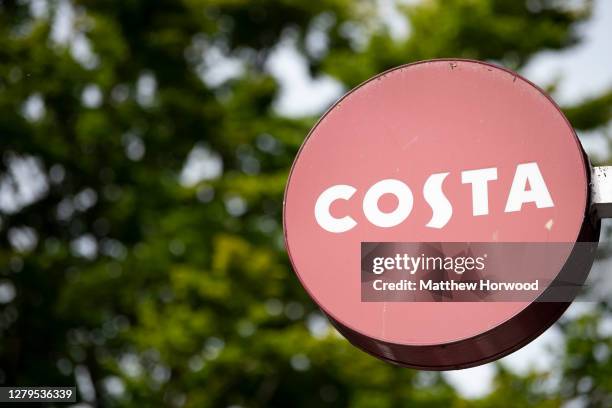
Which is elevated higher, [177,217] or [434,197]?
[177,217]

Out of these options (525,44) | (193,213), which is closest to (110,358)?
(193,213)

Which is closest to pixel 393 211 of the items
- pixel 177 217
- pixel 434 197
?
pixel 434 197

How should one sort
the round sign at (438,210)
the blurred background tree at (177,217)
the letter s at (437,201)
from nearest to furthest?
the round sign at (438,210) < the letter s at (437,201) < the blurred background tree at (177,217)

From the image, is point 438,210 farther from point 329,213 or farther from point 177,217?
point 177,217

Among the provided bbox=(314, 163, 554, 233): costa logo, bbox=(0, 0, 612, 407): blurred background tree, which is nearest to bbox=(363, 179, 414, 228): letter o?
bbox=(314, 163, 554, 233): costa logo

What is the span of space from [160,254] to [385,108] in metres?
10.1

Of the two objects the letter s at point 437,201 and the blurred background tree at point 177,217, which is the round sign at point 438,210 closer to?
the letter s at point 437,201

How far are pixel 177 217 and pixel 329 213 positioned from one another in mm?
10259

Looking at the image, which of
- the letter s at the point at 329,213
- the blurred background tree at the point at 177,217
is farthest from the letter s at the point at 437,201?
the blurred background tree at the point at 177,217

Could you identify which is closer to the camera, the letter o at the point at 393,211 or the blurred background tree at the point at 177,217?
the letter o at the point at 393,211

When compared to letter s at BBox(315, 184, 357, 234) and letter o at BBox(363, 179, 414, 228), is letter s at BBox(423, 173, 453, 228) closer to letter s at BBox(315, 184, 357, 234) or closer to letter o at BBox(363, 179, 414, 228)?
letter o at BBox(363, 179, 414, 228)

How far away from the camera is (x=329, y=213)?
3348 mm

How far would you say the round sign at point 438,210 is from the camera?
310 centimetres

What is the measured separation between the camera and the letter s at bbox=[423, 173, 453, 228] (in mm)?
3234
